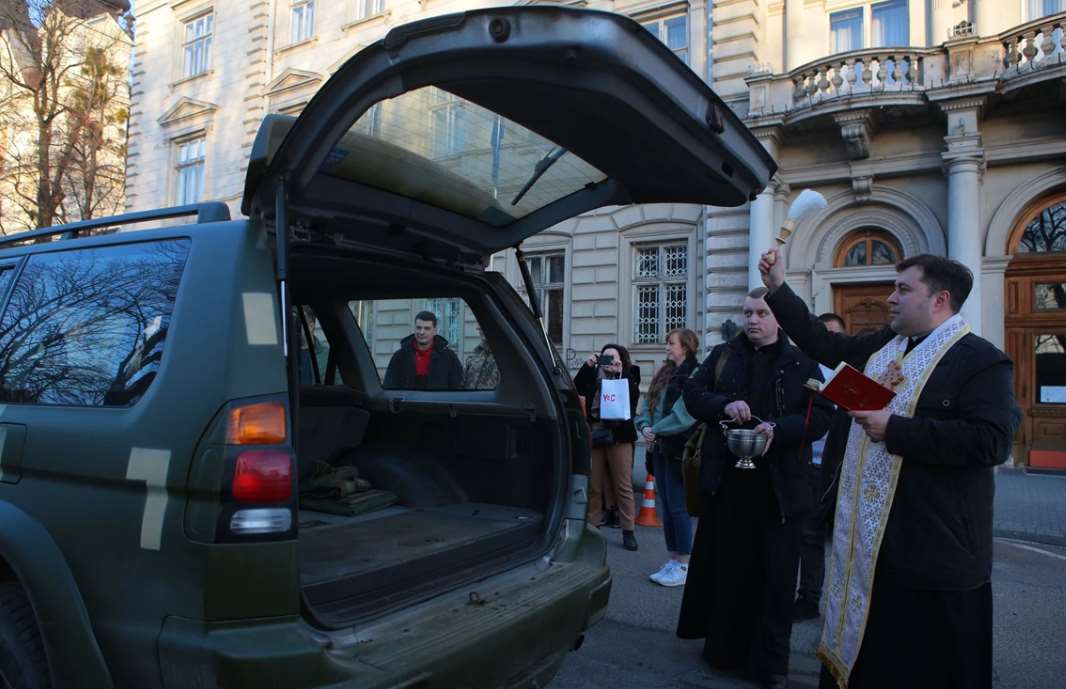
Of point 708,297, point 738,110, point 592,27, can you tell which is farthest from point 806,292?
point 592,27

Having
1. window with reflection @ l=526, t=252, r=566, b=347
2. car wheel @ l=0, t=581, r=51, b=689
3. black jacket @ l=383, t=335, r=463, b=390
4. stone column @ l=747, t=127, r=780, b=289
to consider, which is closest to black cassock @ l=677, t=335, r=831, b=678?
black jacket @ l=383, t=335, r=463, b=390

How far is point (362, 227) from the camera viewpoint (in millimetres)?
2990

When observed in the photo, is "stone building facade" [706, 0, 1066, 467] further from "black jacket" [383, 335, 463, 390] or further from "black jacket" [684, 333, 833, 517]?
"black jacket" [383, 335, 463, 390]

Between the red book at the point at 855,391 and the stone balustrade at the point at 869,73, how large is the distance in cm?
1054

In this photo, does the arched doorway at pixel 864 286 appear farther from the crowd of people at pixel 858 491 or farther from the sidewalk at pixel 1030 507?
the crowd of people at pixel 858 491

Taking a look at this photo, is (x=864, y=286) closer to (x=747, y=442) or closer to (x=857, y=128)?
(x=857, y=128)

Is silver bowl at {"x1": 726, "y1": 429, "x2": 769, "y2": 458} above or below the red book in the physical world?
below

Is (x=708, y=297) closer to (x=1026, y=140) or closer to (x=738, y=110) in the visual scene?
(x=738, y=110)

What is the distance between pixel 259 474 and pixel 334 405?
205 cm

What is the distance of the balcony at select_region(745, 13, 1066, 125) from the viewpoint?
35.1 ft

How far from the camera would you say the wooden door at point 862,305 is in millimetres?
12633

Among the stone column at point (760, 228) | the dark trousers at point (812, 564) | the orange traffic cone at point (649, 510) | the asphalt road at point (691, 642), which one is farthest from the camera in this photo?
the stone column at point (760, 228)

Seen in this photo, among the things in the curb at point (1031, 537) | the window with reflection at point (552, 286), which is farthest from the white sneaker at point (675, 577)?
the window with reflection at point (552, 286)

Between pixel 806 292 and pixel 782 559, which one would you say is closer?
pixel 782 559
